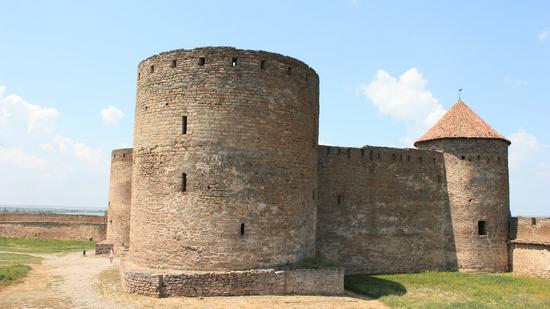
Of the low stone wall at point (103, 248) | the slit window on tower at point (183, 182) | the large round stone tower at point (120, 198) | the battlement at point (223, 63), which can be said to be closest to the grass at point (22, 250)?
the low stone wall at point (103, 248)

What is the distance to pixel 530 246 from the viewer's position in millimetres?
21141

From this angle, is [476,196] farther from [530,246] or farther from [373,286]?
[373,286]

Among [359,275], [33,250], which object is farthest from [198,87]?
[33,250]

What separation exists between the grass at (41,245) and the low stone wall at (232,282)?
1547 centimetres

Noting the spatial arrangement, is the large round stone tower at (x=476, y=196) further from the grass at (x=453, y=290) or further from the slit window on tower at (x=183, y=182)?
the slit window on tower at (x=183, y=182)

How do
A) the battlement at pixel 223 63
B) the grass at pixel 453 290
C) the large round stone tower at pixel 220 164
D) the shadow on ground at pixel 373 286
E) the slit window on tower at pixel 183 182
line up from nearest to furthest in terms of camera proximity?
the large round stone tower at pixel 220 164, the slit window on tower at pixel 183 182, the battlement at pixel 223 63, the grass at pixel 453 290, the shadow on ground at pixel 373 286

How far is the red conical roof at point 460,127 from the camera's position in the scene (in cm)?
2231

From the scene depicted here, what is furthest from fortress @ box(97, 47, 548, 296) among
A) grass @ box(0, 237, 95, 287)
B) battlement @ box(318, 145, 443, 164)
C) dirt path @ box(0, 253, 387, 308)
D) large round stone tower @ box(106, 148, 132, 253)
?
large round stone tower @ box(106, 148, 132, 253)

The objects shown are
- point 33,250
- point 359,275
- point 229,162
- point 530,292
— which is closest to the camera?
point 229,162

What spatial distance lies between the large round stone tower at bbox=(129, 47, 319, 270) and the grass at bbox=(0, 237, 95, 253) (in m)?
14.9

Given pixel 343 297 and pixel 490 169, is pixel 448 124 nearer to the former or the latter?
pixel 490 169

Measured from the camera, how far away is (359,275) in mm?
19953

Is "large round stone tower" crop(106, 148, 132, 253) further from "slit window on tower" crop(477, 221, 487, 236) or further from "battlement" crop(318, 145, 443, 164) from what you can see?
"slit window on tower" crop(477, 221, 487, 236)

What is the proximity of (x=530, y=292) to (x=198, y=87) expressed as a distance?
43.7 ft
